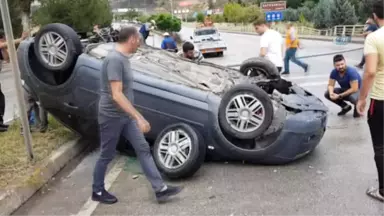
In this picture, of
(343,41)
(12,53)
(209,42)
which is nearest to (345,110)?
(12,53)

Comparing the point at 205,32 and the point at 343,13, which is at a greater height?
the point at 205,32

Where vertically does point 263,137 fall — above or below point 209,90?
below

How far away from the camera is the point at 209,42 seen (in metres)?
26.8

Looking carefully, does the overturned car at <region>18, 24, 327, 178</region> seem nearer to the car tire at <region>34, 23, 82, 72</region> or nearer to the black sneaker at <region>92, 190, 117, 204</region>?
the car tire at <region>34, 23, 82, 72</region>

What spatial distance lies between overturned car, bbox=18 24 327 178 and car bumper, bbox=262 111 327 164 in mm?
10

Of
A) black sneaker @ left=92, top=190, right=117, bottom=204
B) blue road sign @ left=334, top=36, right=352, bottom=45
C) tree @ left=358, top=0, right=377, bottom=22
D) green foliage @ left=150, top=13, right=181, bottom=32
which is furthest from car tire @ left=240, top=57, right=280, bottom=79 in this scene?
green foliage @ left=150, top=13, right=181, bottom=32

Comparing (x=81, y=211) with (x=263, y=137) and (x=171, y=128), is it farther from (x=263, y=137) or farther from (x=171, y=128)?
(x=263, y=137)

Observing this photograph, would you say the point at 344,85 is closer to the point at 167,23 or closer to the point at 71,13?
the point at 71,13

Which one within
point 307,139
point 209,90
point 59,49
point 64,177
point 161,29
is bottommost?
point 161,29

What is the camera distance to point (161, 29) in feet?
199

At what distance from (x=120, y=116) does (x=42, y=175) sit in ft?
4.71

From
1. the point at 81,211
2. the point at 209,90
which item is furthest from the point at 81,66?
the point at 81,211

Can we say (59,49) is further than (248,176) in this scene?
Yes

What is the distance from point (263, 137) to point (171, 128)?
1.00 m
